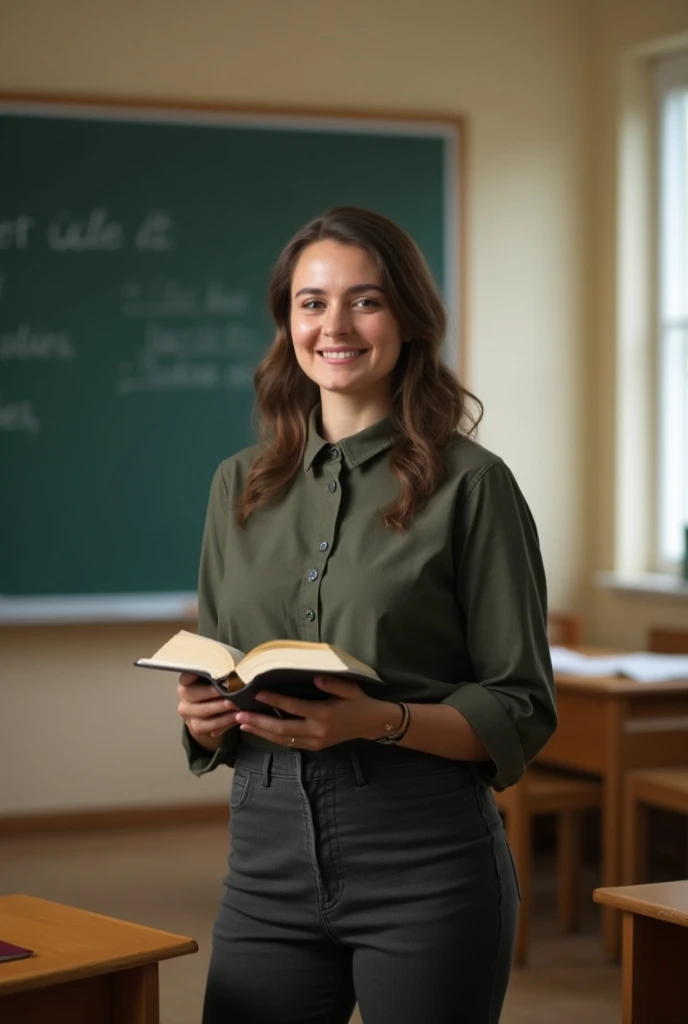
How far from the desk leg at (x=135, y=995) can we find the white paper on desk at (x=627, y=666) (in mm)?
2412

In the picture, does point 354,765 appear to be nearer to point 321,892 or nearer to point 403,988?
point 321,892

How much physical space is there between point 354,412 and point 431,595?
28cm

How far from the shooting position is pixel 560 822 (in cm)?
425

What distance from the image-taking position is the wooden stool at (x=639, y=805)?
3.87 m

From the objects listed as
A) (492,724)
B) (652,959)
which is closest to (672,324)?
(652,959)

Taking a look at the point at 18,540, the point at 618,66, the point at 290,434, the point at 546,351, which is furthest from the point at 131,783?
the point at 290,434

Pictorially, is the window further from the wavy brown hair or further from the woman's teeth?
the woman's teeth

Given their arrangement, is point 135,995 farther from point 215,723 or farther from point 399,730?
point 399,730

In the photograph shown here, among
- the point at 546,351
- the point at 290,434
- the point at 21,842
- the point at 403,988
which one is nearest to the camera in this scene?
the point at 403,988

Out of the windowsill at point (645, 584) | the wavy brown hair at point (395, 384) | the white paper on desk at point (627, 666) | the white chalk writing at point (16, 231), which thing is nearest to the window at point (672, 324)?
the windowsill at point (645, 584)

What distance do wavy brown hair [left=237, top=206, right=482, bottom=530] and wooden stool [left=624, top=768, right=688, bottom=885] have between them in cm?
220

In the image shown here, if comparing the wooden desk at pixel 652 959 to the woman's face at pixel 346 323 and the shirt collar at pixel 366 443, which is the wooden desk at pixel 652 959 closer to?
the shirt collar at pixel 366 443

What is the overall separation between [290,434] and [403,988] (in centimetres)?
70

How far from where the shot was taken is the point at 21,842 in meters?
5.16
